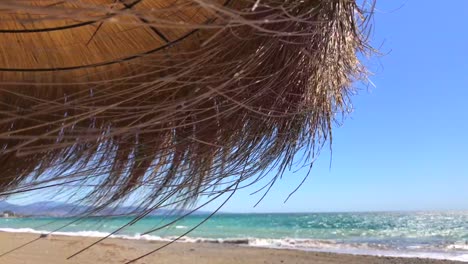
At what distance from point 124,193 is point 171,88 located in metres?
0.43

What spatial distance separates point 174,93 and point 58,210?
0.76m

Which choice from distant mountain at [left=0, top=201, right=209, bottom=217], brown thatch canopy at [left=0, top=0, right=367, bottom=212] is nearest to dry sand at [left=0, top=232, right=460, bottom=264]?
distant mountain at [left=0, top=201, right=209, bottom=217]

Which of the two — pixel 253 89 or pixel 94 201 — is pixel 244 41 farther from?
pixel 94 201

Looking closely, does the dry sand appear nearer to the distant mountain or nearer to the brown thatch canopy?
the distant mountain

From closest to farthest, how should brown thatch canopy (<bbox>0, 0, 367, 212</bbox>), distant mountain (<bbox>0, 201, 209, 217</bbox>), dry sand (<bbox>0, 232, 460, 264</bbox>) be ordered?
brown thatch canopy (<bbox>0, 0, 367, 212</bbox>), distant mountain (<bbox>0, 201, 209, 217</bbox>), dry sand (<bbox>0, 232, 460, 264</bbox>)

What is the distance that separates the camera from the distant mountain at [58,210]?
134cm

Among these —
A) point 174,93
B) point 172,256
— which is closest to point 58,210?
point 174,93

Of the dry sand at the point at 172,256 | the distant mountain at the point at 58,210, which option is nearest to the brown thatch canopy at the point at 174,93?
the distant mountain at the point at 58,210

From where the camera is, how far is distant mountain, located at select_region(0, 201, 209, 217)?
4.40ft

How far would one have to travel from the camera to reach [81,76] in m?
1.37

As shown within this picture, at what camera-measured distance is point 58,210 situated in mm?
1605

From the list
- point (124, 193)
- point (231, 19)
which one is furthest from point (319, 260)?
point (231, 19)

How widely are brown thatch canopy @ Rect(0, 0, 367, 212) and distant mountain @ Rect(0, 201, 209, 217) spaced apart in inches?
1.7

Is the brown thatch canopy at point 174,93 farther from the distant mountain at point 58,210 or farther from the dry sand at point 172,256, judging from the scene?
the dry sand at point 172,256
